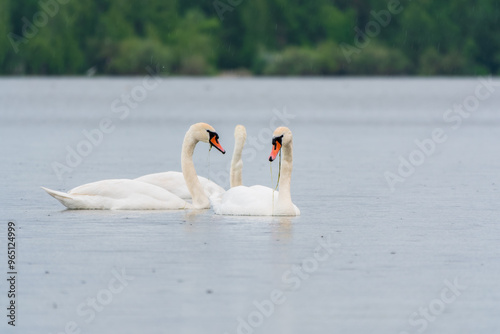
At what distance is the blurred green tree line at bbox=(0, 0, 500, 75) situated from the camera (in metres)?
104

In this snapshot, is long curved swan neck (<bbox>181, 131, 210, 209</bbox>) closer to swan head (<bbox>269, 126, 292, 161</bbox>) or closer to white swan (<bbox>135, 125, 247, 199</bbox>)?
white swan (<bbox>135, 125, 247, 199</bbox>)

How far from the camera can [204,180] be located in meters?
17.0

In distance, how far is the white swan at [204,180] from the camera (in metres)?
16.5

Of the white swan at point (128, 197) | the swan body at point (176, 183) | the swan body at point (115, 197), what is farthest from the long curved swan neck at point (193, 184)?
the swan body at point (176, 183)

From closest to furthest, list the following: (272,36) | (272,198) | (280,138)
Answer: (280,138)
(272,198)
(272,36)

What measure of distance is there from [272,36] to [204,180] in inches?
3958

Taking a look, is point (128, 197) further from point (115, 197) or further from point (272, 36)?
point (272, 36)

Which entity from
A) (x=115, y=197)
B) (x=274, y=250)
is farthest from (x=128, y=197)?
(x=274, y=250)

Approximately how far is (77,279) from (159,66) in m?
96.0

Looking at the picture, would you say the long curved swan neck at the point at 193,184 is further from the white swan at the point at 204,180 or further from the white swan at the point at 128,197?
the white swan at the point at 204,180

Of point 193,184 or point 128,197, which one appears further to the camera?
point 193,184

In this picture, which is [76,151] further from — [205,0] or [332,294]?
[205,0]

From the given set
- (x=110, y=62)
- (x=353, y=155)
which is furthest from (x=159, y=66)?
(x=353, y=155)

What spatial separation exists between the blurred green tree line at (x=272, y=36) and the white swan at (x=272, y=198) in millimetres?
83173
